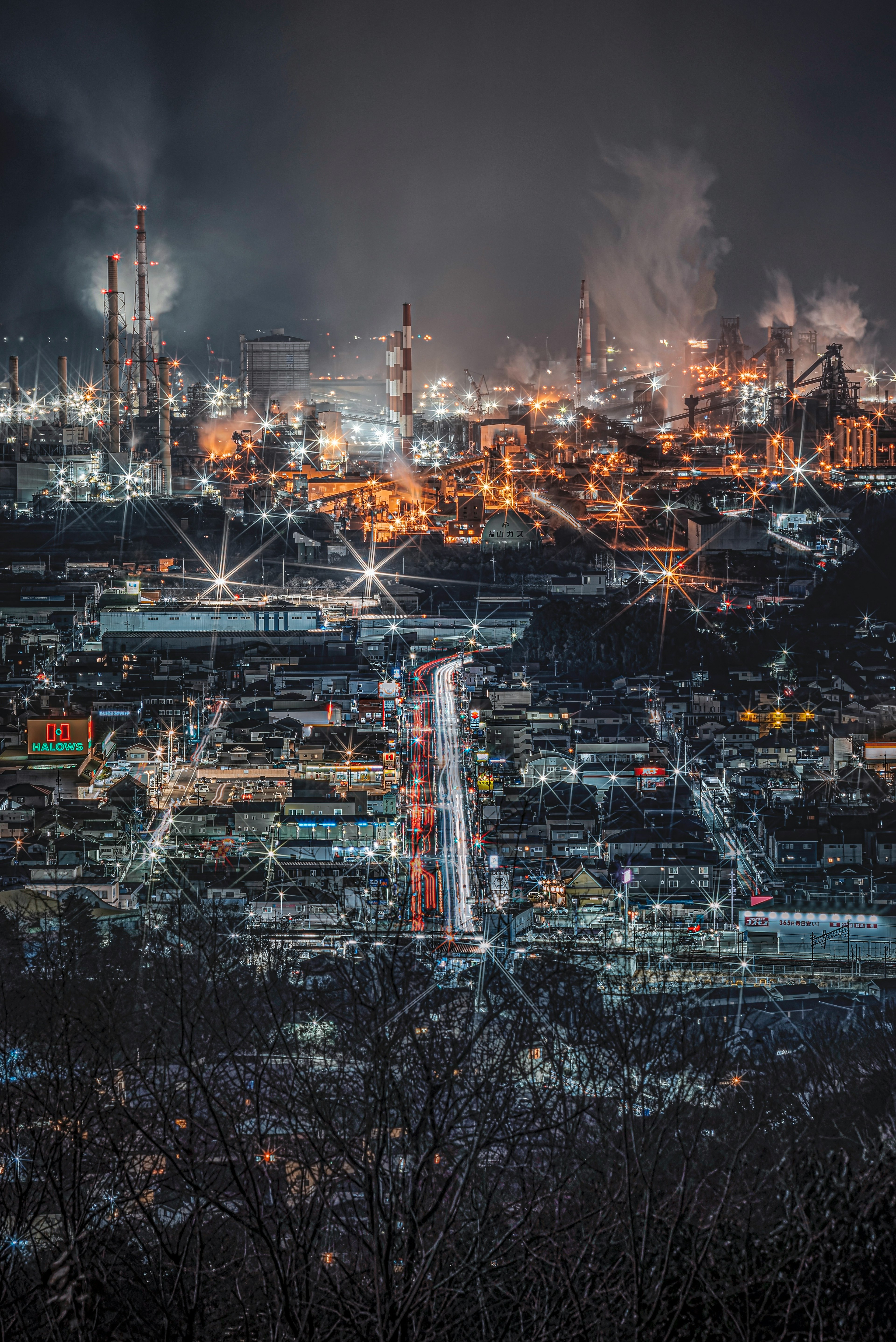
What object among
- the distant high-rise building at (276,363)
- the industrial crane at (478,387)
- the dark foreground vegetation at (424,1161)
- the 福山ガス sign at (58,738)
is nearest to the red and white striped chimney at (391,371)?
the industrial crane at (478,387)

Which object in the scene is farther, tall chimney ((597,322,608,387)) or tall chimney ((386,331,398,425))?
tall chimney ((597,322,608,387))

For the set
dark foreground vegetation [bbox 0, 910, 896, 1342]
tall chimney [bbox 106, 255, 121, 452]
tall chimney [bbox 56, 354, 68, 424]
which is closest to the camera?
dark foreground vegetation [bbox 0, 910, 896, 1342]

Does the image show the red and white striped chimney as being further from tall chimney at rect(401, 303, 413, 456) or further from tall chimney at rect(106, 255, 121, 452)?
tall chimney at rect(106, 255, 121, 452)

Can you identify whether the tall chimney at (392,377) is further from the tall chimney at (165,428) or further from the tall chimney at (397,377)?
the tall chimney at (165,428)

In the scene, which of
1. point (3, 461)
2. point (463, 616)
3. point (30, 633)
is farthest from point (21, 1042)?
point (3, 461)

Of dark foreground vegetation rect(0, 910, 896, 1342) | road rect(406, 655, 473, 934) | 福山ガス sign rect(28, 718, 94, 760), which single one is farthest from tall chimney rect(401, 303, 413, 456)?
dark foreground vegetation rect(0, 910, 896, 1342)

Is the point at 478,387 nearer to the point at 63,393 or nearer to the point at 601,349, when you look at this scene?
the point at 601,349

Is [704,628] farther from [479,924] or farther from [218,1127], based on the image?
[218,1127]
